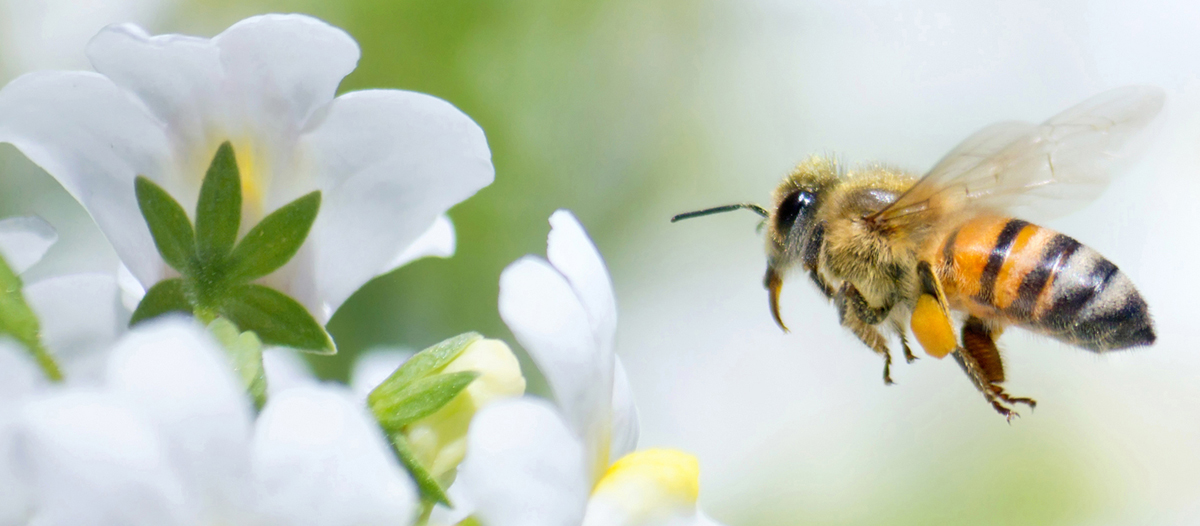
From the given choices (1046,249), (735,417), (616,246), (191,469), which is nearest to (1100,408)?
(735,417)

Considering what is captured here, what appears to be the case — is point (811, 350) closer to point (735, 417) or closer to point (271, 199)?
point (735, 417)

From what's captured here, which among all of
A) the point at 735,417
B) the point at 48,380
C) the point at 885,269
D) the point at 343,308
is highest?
the point at 48,380

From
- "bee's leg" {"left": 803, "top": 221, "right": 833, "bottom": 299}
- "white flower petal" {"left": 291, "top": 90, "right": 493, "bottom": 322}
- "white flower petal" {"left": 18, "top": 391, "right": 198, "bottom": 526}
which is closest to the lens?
"white flower petal" {"left": 18, "top": 391, "right": 198, "bottom": 526}

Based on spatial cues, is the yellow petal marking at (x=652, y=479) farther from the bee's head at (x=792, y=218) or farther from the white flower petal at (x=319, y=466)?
the bee's head at (x=792, y=218)

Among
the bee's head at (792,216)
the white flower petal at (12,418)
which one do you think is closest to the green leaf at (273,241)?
the white flower petal at (12,418)

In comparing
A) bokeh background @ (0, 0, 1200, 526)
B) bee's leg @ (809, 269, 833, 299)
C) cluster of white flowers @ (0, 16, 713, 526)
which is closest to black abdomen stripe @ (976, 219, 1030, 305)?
bee's leg @ (809, 269, 833, 299)

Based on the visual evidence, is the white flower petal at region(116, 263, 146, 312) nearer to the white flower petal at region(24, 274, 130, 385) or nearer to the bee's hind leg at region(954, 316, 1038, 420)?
the white flower petal at region(24, 274, 130, 385)

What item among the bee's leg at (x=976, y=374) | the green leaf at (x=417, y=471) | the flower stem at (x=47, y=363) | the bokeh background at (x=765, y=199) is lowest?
the bokeh background at (x=765, y=199)
